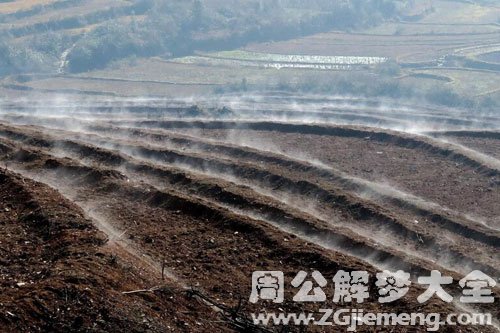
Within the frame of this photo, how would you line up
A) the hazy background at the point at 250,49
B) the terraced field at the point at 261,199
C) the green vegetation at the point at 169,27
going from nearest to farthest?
1. the terraced field at the point at 261,199
2. the hazy background at the point at 250,49
3. the green vegetation at the point at 169,27

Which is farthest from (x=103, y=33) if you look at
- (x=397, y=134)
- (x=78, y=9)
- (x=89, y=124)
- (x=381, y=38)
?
(x=397, y=134)

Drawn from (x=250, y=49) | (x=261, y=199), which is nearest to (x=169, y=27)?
(x=250, y=49)

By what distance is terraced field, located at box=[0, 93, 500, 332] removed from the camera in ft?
56.4

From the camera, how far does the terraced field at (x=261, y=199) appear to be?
17.2 meters

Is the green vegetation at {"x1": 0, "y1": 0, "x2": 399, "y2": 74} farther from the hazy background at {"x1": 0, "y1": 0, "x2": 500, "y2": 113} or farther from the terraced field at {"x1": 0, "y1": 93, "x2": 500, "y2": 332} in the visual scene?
the terraced field at {"x1": 0, "y1": 93, "x2": 500, "y2": 332}

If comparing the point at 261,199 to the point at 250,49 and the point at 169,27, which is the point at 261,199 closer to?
the point at 250,49

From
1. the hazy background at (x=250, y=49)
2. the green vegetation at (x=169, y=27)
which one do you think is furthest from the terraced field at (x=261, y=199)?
the green vegetation at (x=169, y=27)

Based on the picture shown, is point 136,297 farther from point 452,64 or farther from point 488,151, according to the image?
point 452,64

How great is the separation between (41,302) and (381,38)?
340 feet

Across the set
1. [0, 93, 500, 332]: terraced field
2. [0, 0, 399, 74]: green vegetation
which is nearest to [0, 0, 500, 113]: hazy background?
[0, 0, 399, 74]: green vegetation

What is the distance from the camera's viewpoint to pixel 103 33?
97625mm

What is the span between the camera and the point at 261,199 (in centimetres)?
2414

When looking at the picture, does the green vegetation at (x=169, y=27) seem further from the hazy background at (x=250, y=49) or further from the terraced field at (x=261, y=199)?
the terraced field at (x=261, y=199)

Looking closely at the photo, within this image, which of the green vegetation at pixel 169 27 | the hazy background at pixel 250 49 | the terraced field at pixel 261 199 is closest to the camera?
the terraced field at pixel 261 199
